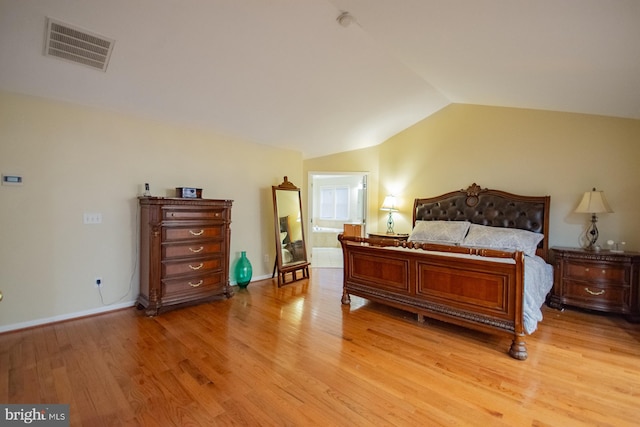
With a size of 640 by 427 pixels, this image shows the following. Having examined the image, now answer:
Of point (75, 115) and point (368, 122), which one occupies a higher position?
point (368, 122)

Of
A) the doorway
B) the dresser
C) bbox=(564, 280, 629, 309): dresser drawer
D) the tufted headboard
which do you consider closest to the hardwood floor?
bbox=(564, 280, 629, 309): dresser drawer

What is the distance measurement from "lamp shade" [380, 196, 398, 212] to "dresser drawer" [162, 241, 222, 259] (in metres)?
2.94

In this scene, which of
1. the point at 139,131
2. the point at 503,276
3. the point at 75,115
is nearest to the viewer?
the point at 503,276

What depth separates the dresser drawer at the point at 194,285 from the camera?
3.22m

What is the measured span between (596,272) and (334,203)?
6.75 metres

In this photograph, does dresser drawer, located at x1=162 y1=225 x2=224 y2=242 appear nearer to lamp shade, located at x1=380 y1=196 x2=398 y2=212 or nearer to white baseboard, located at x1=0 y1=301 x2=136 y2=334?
white baseboard, located at x1=0 y1=301 x2=136 y2=334

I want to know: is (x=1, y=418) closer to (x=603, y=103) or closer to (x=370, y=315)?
(x=370, y=315)

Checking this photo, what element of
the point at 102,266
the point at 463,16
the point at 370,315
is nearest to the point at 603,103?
the point at 463,16

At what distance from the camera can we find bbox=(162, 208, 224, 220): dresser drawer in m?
3.18

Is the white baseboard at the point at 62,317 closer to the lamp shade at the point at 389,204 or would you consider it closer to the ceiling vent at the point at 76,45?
the ceiling vent at the point at 76,45

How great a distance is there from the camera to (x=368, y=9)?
7.22ft

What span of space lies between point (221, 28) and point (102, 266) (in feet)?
9.24

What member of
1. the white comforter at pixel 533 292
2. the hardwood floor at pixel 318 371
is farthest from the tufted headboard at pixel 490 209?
the hardwood floor at pixel 318 371

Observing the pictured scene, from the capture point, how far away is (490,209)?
407 centimetres
